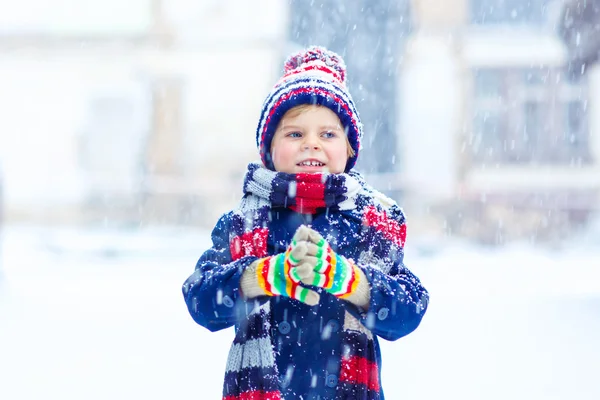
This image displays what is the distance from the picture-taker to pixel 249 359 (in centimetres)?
167

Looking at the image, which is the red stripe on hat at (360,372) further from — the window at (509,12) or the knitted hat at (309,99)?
the window at (509,12)

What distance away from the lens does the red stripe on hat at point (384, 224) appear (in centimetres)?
174

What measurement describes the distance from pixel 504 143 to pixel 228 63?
18.2 ft

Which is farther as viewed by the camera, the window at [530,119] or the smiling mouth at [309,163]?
the window at [530,119]

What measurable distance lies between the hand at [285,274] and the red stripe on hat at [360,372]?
264 millimetres

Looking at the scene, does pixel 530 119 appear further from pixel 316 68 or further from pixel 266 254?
pixel 266 254

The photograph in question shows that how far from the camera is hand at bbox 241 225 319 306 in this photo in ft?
4.70

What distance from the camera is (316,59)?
1953 millimetres

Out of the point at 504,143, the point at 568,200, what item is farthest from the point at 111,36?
the point at 568,200

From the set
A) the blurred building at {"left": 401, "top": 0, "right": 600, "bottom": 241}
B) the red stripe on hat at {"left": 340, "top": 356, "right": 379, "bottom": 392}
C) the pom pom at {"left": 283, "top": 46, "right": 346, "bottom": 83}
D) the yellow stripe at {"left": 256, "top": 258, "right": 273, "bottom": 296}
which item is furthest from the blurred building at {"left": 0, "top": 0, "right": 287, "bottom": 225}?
the yellow stripe at {"left": 256, "top": 258, "right": 273, "bottom": 296}

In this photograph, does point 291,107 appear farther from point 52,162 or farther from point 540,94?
point 52,162

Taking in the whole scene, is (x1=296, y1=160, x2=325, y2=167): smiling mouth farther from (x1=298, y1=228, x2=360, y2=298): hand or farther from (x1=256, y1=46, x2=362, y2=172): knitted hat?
(x1=298, y1=228, x2=360, y2=298): hand

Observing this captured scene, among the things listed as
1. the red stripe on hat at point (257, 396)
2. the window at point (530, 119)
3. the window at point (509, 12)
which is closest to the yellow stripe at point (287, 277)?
the red stripe on hat at point (257, 396)

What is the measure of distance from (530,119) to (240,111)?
5.51 meters
